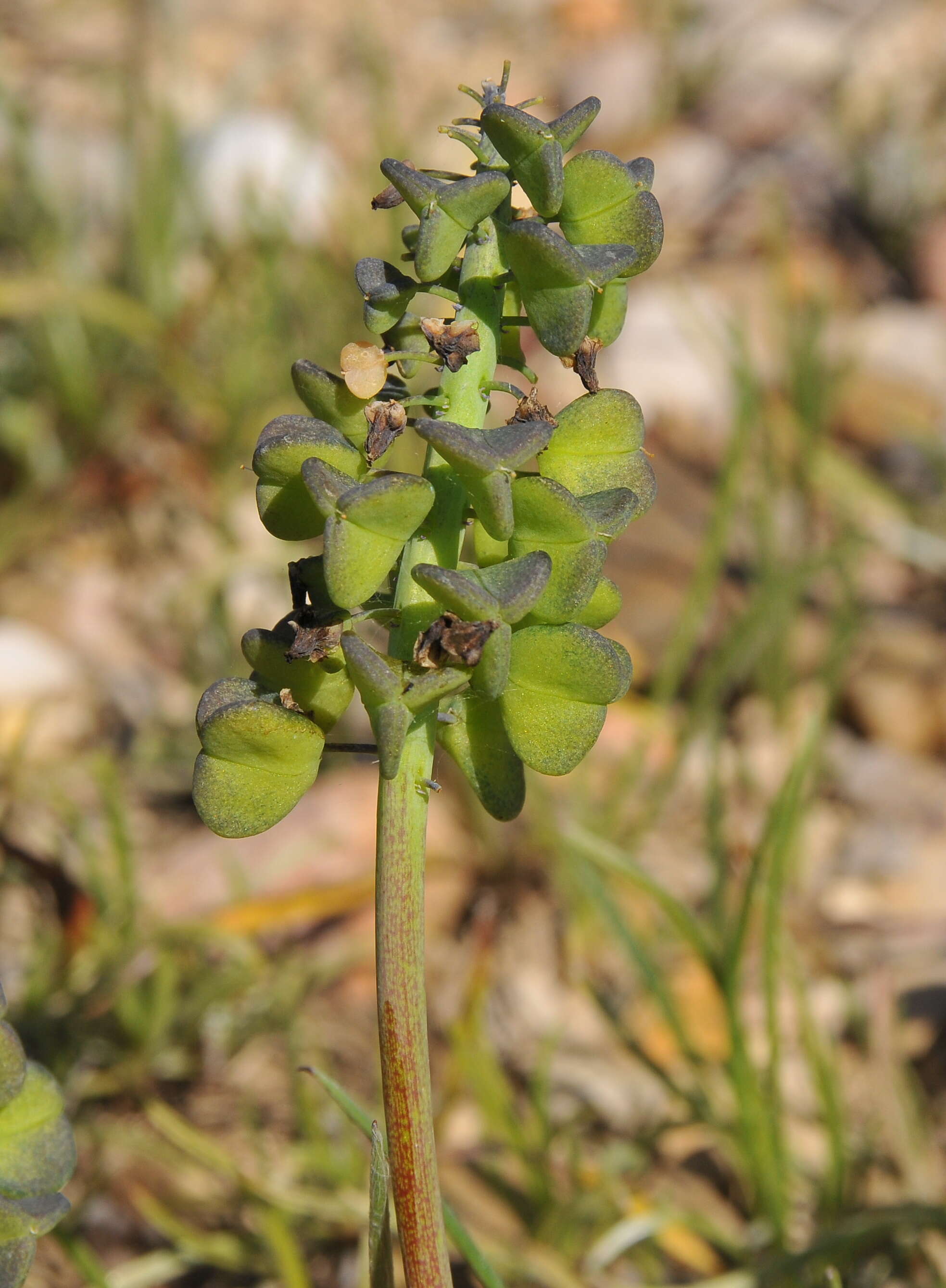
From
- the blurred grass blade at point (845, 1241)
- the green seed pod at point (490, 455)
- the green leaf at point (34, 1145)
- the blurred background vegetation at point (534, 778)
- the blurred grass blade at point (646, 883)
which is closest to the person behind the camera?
the green seed pod at point (490, 455)

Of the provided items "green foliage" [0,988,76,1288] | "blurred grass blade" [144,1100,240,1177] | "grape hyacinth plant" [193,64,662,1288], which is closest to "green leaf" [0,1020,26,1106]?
"green foliage" [0,988,76,1288]

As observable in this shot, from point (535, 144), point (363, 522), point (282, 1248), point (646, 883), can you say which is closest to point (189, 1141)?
point (282, 1248)

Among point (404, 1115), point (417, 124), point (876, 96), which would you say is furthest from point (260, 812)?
point (876, 96)

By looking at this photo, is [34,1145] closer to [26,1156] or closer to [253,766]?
[26,1156]

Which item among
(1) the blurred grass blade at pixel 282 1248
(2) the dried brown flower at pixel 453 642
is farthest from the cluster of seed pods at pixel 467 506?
(1) the blurred grass blade at pixel 282 1248

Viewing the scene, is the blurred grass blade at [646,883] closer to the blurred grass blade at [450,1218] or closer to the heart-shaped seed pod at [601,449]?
the blurred grass blade at [450,1218]

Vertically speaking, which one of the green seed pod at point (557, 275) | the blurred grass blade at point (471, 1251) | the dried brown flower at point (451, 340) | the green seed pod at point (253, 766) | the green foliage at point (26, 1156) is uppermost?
the green seed pod at point (557, 275)
